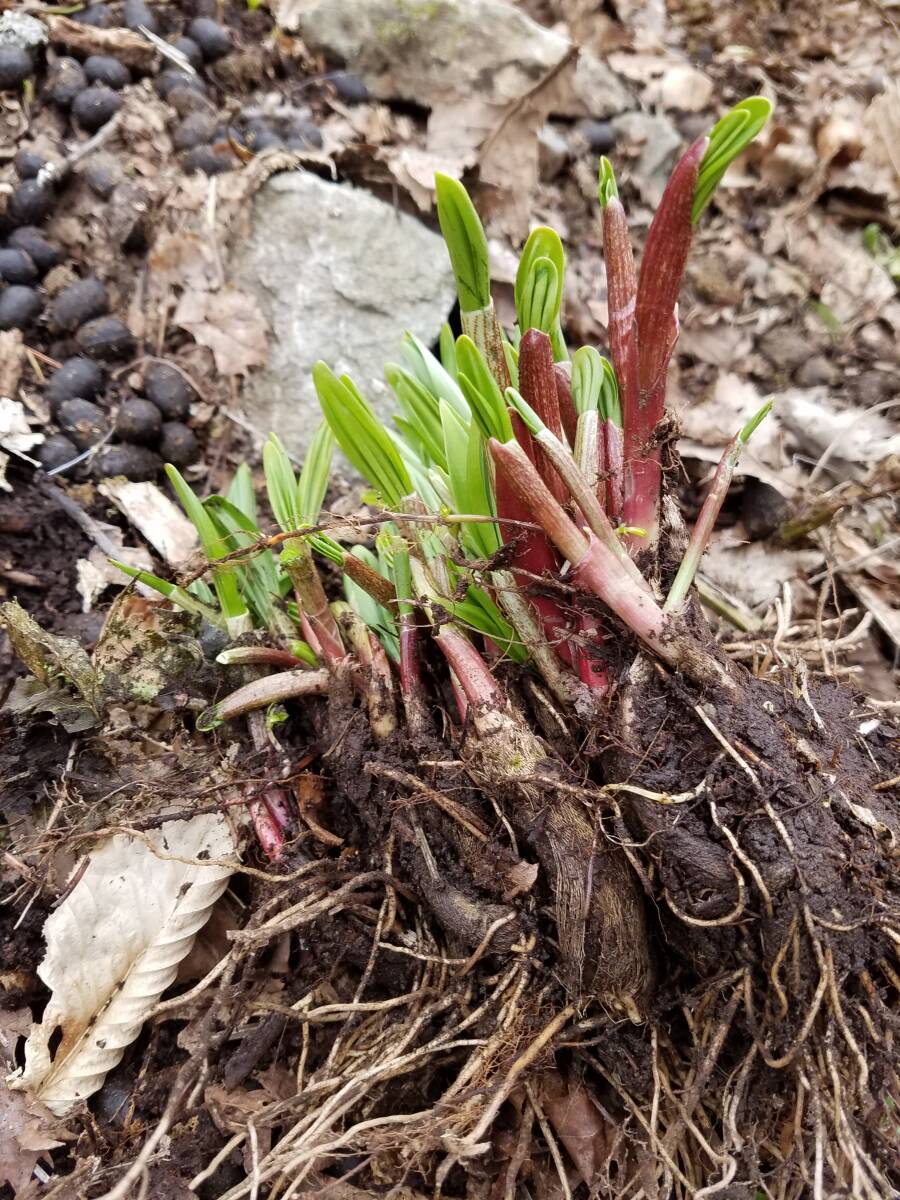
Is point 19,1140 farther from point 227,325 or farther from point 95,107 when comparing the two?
point 95,107

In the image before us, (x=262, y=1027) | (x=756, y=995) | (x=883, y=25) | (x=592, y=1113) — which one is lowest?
(x=592, y=1113)

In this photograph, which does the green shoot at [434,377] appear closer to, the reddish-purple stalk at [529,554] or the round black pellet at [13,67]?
the reddish-purple stalk at [529,554]

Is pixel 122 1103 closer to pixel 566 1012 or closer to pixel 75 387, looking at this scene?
pixel 566 1012

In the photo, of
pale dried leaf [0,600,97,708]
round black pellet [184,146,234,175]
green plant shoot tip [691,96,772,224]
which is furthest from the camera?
round black pellet [184,146,234,175]

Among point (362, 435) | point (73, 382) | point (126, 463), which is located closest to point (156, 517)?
Answer: point (126, 463)

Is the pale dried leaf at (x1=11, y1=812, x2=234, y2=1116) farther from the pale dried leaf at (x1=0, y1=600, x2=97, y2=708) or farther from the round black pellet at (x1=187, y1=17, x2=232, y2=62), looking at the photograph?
the round black pellet at (x1=187, y1=17, x2=232, y2=62)

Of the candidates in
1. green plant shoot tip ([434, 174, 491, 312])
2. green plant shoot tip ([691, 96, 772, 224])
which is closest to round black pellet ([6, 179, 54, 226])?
green plant shoot tip ([434, 174, 491, 312])

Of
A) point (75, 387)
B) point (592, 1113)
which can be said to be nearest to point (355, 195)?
point (75, 387)

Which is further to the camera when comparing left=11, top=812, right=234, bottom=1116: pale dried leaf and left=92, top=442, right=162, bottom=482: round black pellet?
left=92, top=442, right=162, bottom=482: round black pellet
